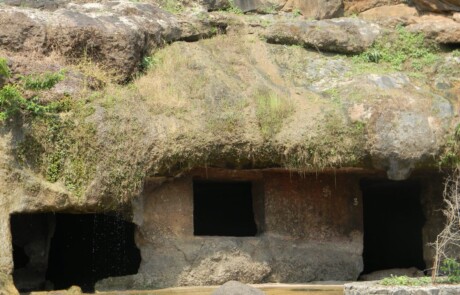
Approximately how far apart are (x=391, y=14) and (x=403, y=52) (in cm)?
170

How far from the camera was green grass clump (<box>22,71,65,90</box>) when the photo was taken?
12102 mm

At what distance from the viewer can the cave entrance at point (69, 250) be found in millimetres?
15070

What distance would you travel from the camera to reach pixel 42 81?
12109 mm

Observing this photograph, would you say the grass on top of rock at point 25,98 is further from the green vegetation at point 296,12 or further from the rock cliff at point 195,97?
the green vegetation at point 296,12

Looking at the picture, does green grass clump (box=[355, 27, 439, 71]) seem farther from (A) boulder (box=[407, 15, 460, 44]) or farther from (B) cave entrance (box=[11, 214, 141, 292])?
(B) cave entrance (box=[11, 214, 141, 292])

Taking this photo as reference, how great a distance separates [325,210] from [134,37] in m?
4.36

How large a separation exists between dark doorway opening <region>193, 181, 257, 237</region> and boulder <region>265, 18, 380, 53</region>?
3336mm

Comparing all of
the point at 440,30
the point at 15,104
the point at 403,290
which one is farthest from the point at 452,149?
the point at 15,104

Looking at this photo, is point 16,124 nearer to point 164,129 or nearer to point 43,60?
point 43,60

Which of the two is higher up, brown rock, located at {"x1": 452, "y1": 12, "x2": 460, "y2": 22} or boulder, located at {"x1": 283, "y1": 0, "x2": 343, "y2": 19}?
boulder, located at {"x1": 283, "y1": 0, "x2": 343, "y2": 19}

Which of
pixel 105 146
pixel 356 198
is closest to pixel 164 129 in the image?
pixel 105 146

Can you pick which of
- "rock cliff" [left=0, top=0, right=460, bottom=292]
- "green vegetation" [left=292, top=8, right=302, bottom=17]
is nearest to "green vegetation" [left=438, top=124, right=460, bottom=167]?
"rock cliff" [left=0, top=0, right=460, bottom=292]

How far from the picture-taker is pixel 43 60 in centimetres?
1286

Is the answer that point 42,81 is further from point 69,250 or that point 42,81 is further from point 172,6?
point 69,250
